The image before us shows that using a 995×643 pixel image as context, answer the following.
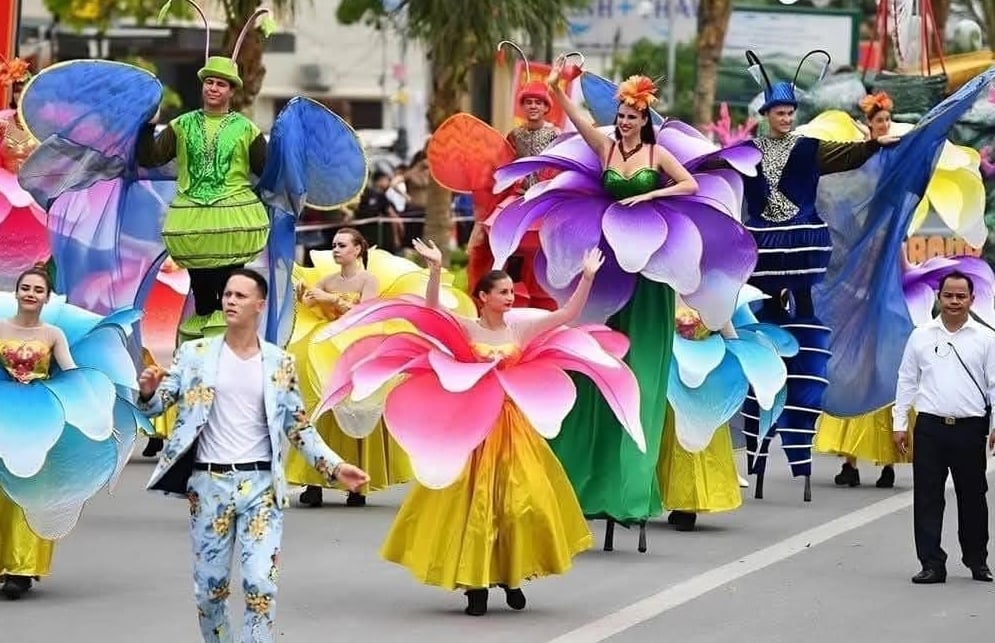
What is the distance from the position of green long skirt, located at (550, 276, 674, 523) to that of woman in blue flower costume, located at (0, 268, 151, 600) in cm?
247

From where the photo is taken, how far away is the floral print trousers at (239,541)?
8.37 m

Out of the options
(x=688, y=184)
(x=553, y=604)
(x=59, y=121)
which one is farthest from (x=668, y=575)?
(x=59, y=121)

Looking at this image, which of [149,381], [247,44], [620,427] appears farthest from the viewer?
[247,44]

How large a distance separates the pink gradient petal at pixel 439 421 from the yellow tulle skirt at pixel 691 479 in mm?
2756

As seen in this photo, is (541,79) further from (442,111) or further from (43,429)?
(442,111)

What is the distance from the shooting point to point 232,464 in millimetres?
8422

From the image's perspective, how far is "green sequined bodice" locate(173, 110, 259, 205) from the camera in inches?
481

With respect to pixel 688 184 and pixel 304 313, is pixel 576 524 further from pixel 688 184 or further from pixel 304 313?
pixel 304 313

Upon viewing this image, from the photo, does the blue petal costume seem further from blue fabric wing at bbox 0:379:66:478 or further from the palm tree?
the palm tree

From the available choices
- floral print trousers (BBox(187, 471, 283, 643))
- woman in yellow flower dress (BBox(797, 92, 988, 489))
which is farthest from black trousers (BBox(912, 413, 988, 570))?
floral print trousers (BBox(187, 471, 283, 643))

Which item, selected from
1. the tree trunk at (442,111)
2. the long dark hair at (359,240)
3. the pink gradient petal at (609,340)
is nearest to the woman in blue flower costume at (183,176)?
the long dark hair at (359,240)

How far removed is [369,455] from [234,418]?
5497mm

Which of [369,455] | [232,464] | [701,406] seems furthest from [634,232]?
[232,464]

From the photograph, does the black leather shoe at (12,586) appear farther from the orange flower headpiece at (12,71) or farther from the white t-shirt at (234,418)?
the orange flower headpiece at (12,71)
